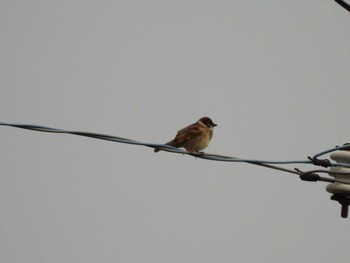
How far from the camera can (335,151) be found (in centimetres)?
785

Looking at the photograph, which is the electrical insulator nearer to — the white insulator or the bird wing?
the white insulator

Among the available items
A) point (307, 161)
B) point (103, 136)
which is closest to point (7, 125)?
point (103, 136)

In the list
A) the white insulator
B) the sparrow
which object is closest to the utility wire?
the white insulator

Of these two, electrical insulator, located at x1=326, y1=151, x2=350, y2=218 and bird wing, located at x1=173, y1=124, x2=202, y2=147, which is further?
bird wing, located at x1=173, y1=124, x2=202, y2=147

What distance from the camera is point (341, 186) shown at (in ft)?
25.1

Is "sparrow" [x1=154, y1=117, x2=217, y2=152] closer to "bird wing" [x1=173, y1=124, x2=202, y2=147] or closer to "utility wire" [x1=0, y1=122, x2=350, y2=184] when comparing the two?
"bird wing" [x1=173, y1=124, x2=202, y2=147]

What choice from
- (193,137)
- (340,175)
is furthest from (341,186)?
(193,137)

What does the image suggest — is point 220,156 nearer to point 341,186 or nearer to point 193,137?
point 341,186

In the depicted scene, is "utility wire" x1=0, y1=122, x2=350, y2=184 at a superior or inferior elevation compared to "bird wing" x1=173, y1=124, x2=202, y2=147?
inferior

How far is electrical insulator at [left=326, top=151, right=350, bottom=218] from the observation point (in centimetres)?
763

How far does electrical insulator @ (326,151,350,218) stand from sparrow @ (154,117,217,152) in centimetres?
462

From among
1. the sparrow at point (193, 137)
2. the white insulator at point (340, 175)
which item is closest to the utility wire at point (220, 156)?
the white insulator at point (340, 175)

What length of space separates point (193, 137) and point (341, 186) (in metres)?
4.99

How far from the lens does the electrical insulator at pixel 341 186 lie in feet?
25.0
